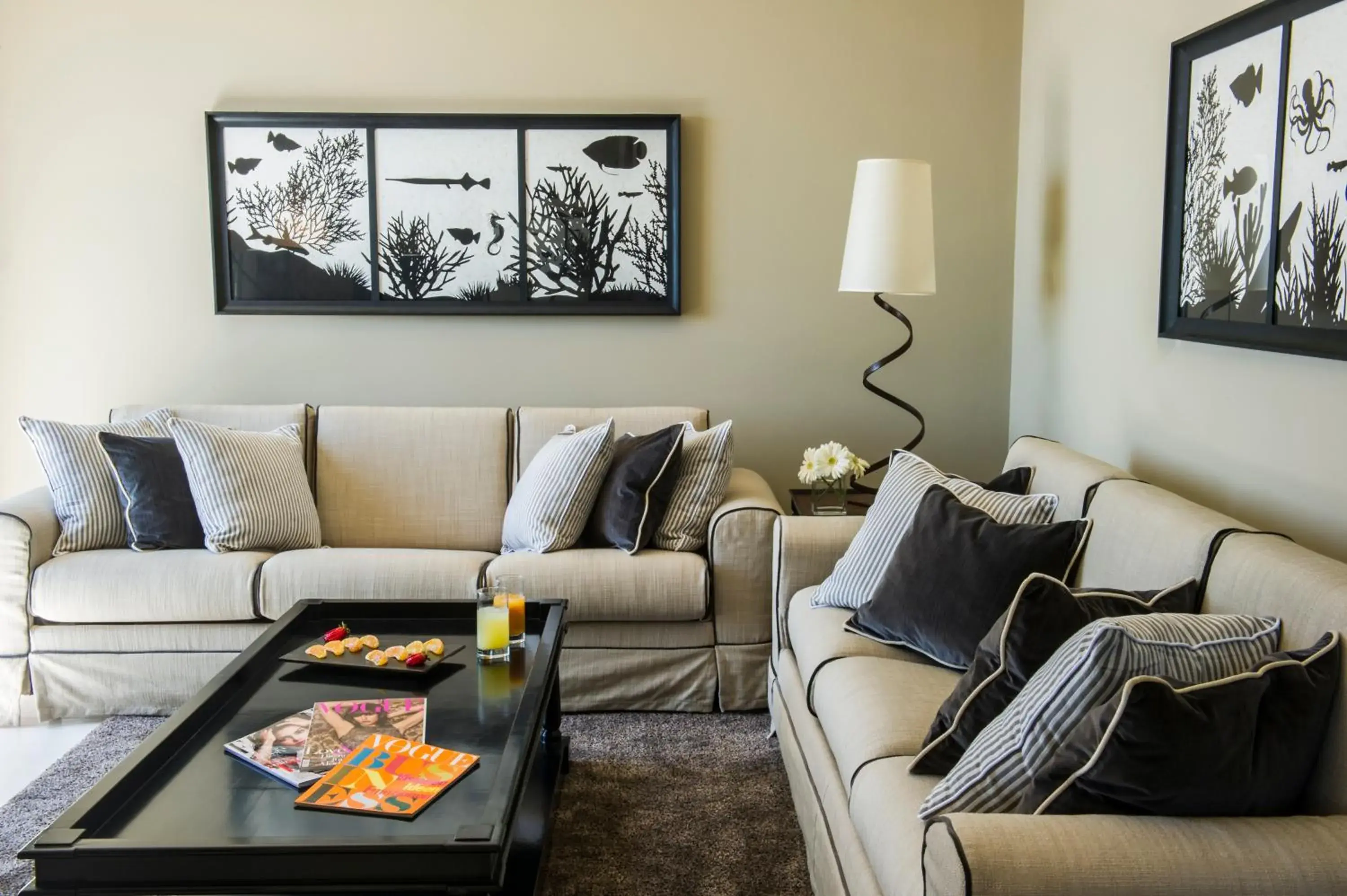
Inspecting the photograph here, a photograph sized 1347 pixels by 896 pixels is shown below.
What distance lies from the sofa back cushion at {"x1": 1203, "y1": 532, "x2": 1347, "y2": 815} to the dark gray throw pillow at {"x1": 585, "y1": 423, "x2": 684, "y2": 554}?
1.76 m

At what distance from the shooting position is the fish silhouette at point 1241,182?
2.57 metres

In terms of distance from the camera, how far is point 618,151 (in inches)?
164

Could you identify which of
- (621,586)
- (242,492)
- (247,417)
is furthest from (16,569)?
(621,586)

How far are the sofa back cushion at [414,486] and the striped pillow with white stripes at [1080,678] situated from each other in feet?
7.85

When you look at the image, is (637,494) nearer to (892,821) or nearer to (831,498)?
(831,498)

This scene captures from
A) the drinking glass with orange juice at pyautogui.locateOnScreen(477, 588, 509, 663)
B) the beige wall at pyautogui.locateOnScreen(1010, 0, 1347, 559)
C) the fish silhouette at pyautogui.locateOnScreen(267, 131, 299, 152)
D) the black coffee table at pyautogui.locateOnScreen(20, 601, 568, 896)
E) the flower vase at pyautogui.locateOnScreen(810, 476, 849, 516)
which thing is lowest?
the black coffee table at pyautogui.locateOnScreen(20, 601, 568, 896)

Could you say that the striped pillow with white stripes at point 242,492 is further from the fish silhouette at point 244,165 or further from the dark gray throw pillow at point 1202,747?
the dark gray throw pillow at point 1202,747

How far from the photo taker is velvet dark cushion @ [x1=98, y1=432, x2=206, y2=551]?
3.52 m

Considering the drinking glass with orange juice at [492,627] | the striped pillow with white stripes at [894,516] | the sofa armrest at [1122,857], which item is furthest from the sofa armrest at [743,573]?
the sofa armrest at [1122,857]

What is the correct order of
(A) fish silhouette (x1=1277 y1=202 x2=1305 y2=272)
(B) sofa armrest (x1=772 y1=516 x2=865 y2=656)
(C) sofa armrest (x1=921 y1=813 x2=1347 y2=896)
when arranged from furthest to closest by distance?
(B) sofa armrest (x1=772 y1=516 x2=865 y2=656) < (A) fish silhouette (x1=1277 y1=202 x2=1305 y2=272) < (C) sofa armrest (x1=921 y1=813 x2=1347 y2=896)

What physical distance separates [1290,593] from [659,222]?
280 cm

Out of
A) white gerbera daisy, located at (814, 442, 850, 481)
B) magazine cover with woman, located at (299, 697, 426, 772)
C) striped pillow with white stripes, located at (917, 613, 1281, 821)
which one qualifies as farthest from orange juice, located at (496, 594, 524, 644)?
white gerbera daisy, located at (814, 442, 850, 481)

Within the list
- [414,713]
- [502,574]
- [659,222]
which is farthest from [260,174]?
[414,713]

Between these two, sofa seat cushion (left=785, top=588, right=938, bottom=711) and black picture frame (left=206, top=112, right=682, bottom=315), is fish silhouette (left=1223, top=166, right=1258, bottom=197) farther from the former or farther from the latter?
black picture frame (left=206, top=112, right=682, bottom=315)
